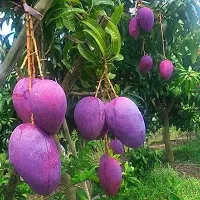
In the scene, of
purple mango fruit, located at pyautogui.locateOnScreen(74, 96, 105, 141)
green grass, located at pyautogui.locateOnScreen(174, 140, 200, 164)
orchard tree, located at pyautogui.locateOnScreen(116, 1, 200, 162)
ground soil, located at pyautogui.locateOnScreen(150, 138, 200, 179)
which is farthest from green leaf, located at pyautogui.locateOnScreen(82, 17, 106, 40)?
green grass, located at pyautogui.locateOnScreen(174, 140, 200, 164)

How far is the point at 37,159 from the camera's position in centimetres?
43

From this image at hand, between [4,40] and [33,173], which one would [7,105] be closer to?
[4,40]

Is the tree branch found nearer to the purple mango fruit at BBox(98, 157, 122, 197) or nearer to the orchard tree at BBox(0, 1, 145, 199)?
the orchard tree at BBox(0, 1, 145, 199)

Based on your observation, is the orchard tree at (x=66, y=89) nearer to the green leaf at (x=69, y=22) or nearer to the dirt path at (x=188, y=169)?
the green leaf at (x=69, y=22)

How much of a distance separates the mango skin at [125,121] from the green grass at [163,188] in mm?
2745

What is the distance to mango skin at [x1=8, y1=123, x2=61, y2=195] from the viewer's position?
1.42ft

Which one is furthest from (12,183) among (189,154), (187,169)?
(189,154)

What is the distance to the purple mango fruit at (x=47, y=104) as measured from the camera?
0.44m

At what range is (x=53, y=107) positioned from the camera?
45cm

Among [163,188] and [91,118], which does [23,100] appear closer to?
[91,118]

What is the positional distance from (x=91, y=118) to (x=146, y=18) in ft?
3.34

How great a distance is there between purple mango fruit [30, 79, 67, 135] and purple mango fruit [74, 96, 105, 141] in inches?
5.5

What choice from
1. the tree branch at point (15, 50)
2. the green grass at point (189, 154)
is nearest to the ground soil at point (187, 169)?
the green grass at point (189, 154)

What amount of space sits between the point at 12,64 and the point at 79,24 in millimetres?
A: 259
